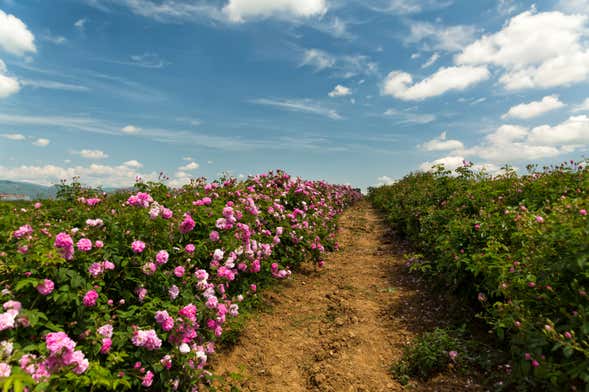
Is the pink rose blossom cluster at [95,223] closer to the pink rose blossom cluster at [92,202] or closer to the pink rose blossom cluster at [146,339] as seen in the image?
the pink rose blossom cluster at [146,339]

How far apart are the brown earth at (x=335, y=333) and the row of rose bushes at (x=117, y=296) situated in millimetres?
485

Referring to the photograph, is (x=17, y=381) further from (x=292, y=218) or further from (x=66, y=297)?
(x=292, y=218)

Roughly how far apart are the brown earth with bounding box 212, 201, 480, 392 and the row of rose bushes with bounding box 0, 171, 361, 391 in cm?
48

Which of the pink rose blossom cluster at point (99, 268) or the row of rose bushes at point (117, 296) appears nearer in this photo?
the row of rose bushes at point (117, 296)

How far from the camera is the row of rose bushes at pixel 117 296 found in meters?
2.14

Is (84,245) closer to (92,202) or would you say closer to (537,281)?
(92,202)

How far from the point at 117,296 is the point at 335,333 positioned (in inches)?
99.4

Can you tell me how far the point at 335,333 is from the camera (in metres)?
4.18

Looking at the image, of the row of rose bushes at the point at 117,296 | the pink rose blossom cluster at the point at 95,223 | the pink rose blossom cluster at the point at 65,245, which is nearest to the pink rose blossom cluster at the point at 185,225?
the row of rose bushes at the point at 117,296

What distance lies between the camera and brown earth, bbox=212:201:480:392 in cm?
330

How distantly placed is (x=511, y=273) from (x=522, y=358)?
82 centimetres

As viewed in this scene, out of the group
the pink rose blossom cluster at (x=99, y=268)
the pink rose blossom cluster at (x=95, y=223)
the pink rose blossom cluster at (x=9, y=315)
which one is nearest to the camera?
the pink rose blossom cluster at (x=9, y=315)

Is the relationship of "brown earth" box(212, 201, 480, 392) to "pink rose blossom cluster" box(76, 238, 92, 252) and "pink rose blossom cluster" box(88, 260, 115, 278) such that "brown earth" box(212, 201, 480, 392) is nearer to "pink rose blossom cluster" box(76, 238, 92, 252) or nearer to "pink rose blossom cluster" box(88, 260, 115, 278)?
"pink rose blossom cluster" box(88, 260, 115, 278)

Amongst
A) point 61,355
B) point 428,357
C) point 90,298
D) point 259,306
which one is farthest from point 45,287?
point 428,357
